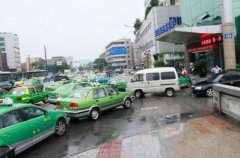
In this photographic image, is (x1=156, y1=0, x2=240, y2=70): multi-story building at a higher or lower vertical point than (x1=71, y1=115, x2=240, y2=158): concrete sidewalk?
higher

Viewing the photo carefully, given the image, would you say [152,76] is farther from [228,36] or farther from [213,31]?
[213,31]

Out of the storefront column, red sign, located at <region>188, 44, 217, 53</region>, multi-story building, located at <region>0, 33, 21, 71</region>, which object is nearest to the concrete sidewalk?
the storefront column

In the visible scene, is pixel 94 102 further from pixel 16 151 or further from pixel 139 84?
pixel 139 84

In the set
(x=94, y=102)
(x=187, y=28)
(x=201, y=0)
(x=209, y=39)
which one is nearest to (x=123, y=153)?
(x=94, y=102)

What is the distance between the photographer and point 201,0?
33.4m

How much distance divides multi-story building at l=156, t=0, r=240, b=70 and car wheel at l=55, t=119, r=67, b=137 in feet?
64.7

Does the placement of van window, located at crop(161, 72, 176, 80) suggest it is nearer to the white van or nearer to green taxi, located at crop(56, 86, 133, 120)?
the white van

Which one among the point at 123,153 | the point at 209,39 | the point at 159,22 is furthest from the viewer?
the point at 159,22

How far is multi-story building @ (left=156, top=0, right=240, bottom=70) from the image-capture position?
82.6 feet

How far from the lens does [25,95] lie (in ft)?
55.6

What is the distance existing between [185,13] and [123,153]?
120 feet

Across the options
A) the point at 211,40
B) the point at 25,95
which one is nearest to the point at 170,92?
the point at 25,95

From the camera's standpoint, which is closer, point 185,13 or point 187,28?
point 187,28

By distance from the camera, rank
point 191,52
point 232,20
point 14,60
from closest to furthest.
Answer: point 232,20
point 191,52
point 14,60
